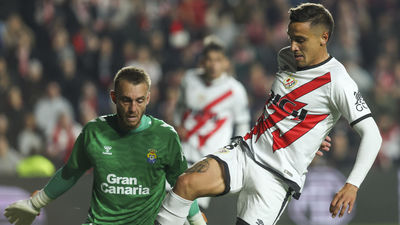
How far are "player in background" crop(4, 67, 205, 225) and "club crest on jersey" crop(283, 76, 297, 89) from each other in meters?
0.84

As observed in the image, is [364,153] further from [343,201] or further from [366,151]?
[343,201]

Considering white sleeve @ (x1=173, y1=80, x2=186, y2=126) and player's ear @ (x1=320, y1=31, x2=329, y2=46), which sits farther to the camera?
white sleeve @ (x1=173, y1=80, x2=186, y2=126)

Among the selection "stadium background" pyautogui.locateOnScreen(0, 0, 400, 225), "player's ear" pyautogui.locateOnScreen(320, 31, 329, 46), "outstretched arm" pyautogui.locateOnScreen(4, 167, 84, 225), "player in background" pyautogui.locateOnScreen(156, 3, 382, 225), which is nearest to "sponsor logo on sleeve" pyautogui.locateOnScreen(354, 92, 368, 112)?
"player in background" pyautogui.locateOnScreen(156, 3, 382, 225)

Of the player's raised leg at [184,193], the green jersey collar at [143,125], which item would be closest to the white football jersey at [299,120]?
the player's raised leg at [184,193]

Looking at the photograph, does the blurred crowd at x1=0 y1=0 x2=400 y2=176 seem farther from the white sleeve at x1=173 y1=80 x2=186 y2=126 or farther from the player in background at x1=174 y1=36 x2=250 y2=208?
the player in background at x1=174 y1=36 x2=250 y2=208

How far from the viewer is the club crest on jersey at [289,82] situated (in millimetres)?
5089

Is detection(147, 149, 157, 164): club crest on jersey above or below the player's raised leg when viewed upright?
above

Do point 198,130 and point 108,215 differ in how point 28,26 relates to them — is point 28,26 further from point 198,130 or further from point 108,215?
point 108,215

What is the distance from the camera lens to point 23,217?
5.11 m

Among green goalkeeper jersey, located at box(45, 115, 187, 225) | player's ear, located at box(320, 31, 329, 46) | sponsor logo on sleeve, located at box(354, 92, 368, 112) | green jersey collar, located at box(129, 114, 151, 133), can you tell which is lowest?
green goalkeeper jersey, located at box(45, 115, 187, 225)

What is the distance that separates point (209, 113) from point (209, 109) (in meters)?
0.04

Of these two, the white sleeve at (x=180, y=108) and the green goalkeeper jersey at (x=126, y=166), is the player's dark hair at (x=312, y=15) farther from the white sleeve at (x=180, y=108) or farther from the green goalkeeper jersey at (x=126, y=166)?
the white sleeve at (x=180, y=108)

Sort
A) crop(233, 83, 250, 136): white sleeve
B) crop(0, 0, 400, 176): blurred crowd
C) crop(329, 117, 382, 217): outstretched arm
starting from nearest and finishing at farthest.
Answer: crop(329, 117, 382, 217): outstretched arm
crop(233, 83, 250, 136): white sleeve
crop(0, 0, 400, 176): blurred crowd

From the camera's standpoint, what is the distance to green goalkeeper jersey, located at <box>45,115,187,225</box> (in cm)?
489
